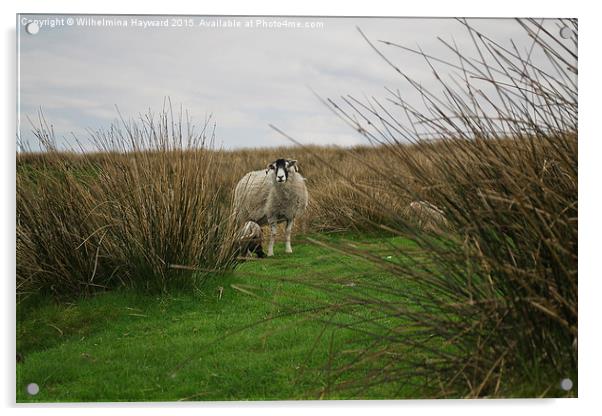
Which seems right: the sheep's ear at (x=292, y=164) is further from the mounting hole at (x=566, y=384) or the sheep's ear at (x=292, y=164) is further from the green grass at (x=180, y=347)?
the mounting hole at (x=566, y=384)

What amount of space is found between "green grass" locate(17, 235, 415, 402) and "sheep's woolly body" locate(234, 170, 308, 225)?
3034 mm

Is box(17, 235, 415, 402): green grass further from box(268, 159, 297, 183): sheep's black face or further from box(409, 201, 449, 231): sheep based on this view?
box(268, 159, 297, 183): sheep's black face

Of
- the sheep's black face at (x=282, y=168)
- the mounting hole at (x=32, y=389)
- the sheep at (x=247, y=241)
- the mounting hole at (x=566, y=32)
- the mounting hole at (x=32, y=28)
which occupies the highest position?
the mounting hole at (x=566, y=32)

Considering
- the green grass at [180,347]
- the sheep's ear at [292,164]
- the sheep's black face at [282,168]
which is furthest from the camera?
the sheep's ear at [292,164]

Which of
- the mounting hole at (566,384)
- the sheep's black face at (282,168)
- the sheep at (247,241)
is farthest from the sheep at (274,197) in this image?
the mounting hole at (566,384)

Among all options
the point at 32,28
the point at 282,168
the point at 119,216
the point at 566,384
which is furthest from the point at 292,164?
the point at 566,384

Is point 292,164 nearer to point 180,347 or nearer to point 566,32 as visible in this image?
point 180,347

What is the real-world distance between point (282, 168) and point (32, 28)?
4012mm

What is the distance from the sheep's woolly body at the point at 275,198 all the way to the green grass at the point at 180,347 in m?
3.03

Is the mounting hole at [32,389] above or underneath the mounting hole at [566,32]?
underneath

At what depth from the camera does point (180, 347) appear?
145 inches

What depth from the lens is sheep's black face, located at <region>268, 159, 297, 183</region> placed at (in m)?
7.00

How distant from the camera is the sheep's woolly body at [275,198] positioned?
7.60 m

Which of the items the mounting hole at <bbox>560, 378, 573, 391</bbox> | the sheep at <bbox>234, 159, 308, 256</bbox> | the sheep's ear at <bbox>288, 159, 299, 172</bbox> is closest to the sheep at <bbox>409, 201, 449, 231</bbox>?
the mounting hole at <bbox>560, 378, 573, 391</bbox>
